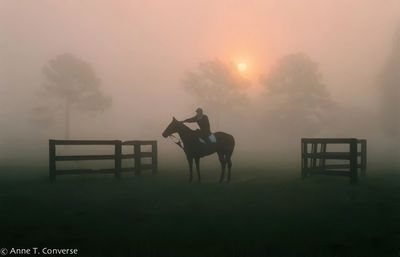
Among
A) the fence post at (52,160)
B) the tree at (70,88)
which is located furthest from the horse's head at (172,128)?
the fence post at (52,160)

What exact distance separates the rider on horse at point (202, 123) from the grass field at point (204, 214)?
641 millimetres

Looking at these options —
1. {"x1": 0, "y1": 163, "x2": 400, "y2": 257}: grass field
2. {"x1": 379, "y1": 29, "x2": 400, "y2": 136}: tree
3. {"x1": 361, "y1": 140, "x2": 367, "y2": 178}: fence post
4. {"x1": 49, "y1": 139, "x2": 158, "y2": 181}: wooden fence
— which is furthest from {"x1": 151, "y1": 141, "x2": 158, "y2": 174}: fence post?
{"x1": 379, "y1": 29, "x2": 400, "y2": 136}: tree

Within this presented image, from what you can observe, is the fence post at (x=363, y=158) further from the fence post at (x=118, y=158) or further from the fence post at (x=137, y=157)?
the fence post at (x=118, y=158)

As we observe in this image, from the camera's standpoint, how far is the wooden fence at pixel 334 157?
628 cm

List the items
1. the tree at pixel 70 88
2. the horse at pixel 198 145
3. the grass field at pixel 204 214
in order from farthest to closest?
the horse at pixel 198 145
the tree at pixel 70 88
the grass field at pixel 204 214

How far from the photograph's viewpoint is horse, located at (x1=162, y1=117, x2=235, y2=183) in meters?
6.12

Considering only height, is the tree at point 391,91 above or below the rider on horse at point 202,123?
above

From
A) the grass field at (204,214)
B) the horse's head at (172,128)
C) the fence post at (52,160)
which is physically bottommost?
the grass field at (204,214)

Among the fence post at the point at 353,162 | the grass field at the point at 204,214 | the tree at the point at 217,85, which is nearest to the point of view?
the grass field at the point at 204,214

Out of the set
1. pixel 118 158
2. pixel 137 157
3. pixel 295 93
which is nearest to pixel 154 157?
pixel 137 157

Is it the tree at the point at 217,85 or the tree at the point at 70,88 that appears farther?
the tree at the point at 217,85

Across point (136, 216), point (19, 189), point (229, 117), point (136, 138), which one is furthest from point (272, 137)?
point (19, 189)

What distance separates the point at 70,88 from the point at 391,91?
504cm

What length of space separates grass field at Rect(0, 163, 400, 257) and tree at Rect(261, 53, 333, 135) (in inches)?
39.2
